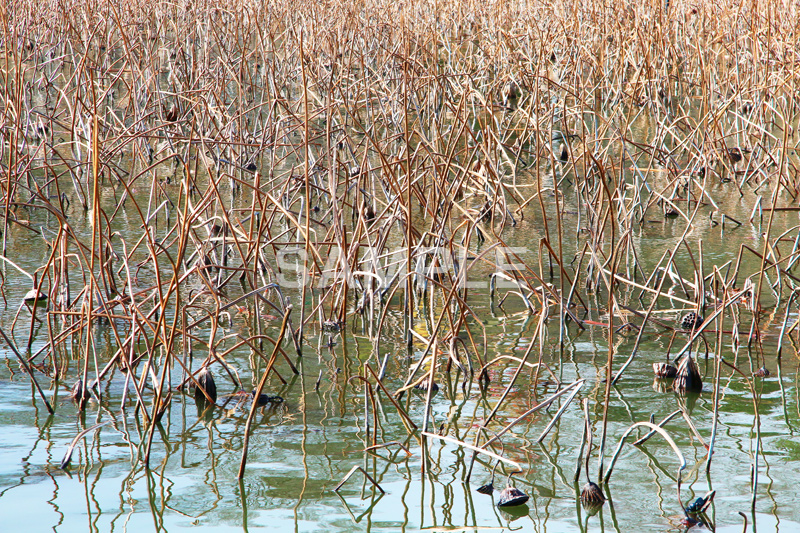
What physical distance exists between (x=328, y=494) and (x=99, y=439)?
1.99 feet

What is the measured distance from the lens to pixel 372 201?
4234 mm

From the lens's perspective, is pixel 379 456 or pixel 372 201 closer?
pixel 379 456

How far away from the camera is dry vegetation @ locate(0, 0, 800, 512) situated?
2.60 m

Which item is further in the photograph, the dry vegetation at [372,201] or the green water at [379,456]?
the dry vegetation at [372,201]

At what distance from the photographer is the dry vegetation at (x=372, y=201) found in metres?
A: 2.60

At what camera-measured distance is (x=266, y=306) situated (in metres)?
3.36

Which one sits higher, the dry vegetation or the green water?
the dry vegetation

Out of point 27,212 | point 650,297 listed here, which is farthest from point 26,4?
point 650,297

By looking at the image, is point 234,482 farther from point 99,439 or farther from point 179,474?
point 99,439

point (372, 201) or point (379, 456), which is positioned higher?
point (372, 201)

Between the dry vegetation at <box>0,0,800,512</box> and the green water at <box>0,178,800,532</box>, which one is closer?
the green water at <box>0,178,800,532</box>

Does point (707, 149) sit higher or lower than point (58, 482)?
higher

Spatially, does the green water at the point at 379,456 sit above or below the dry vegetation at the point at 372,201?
below

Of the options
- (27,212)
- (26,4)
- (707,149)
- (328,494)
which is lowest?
(328,494)
